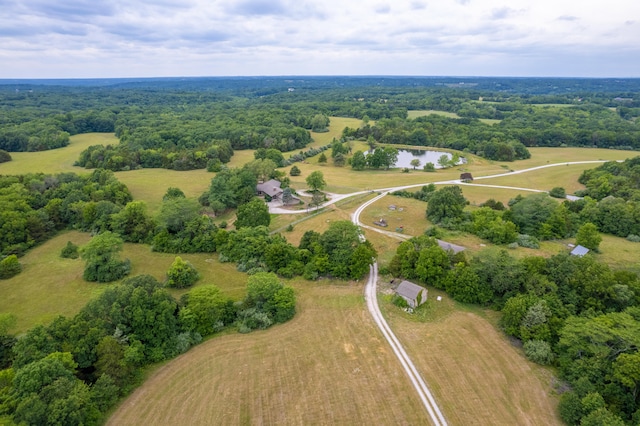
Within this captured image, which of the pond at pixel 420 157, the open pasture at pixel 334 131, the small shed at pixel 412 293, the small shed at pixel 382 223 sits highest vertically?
the open pasture at pixel 334 131

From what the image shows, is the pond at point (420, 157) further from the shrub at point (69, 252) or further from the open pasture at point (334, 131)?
the shrub at point (69, 252)

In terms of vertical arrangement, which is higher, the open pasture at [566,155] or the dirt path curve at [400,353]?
the open pasture at [566,155]

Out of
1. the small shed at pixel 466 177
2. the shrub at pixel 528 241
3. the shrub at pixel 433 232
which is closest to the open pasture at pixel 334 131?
the small shed at pixel 466 177

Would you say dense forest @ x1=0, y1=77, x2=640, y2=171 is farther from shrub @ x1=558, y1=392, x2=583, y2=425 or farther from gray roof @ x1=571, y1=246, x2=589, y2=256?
shrub @ x1=558, y1=392, x2=583, y2=425

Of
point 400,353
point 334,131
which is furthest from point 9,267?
point 334,131

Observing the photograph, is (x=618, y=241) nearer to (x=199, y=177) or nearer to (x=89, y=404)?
(x=89, y=404)

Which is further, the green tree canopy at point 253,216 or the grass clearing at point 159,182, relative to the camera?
the grass clearing at point 159,182
